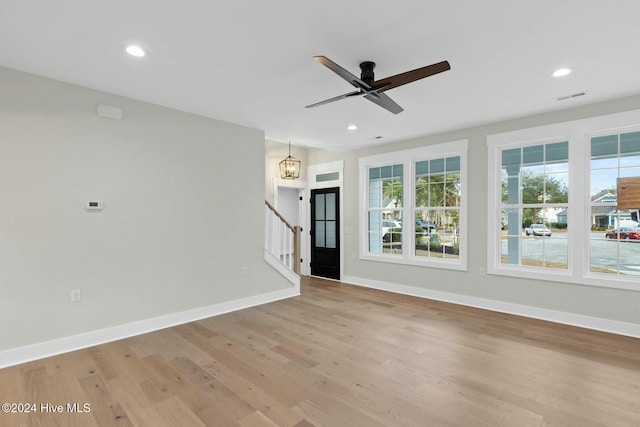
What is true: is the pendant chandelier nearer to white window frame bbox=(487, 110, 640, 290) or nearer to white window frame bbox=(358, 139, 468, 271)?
white window frame bbox=(358, 139, 468, 271)

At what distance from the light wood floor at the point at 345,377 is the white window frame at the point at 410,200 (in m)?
1.34

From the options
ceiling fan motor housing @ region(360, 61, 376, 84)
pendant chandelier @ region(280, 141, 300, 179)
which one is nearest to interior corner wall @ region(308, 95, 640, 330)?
pendant chandelier @ region(280, 141, 300, 179)

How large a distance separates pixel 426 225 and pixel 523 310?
1.90 metres

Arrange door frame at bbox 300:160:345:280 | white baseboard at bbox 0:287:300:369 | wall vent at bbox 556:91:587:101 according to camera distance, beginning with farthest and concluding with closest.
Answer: door frame at bbox 300:160:345:280 < wall vent at bbox 556:91:587:101 < white baseboard at bbox 0:287:300:369

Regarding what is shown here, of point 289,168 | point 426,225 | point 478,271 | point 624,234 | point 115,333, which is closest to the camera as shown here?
point 115,333

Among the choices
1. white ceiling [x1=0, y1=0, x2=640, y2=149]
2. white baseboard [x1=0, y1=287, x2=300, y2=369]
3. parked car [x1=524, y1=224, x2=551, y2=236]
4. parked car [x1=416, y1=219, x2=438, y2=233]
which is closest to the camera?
white ceiling [x1=0, y1=0, x2=640, y2=149]

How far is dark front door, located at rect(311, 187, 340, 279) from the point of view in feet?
22.7

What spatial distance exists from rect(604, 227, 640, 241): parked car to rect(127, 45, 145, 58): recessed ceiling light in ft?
18.0

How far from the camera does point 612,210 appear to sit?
3.95 m

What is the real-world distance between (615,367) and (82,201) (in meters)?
5.45

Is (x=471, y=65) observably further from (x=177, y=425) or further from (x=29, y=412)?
(x=29, y=412)

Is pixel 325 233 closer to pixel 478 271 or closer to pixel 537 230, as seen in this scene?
pixel 478 271

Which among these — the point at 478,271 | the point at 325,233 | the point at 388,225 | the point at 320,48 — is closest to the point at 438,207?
the point at 388,225

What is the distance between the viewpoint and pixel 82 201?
11.2 feet
